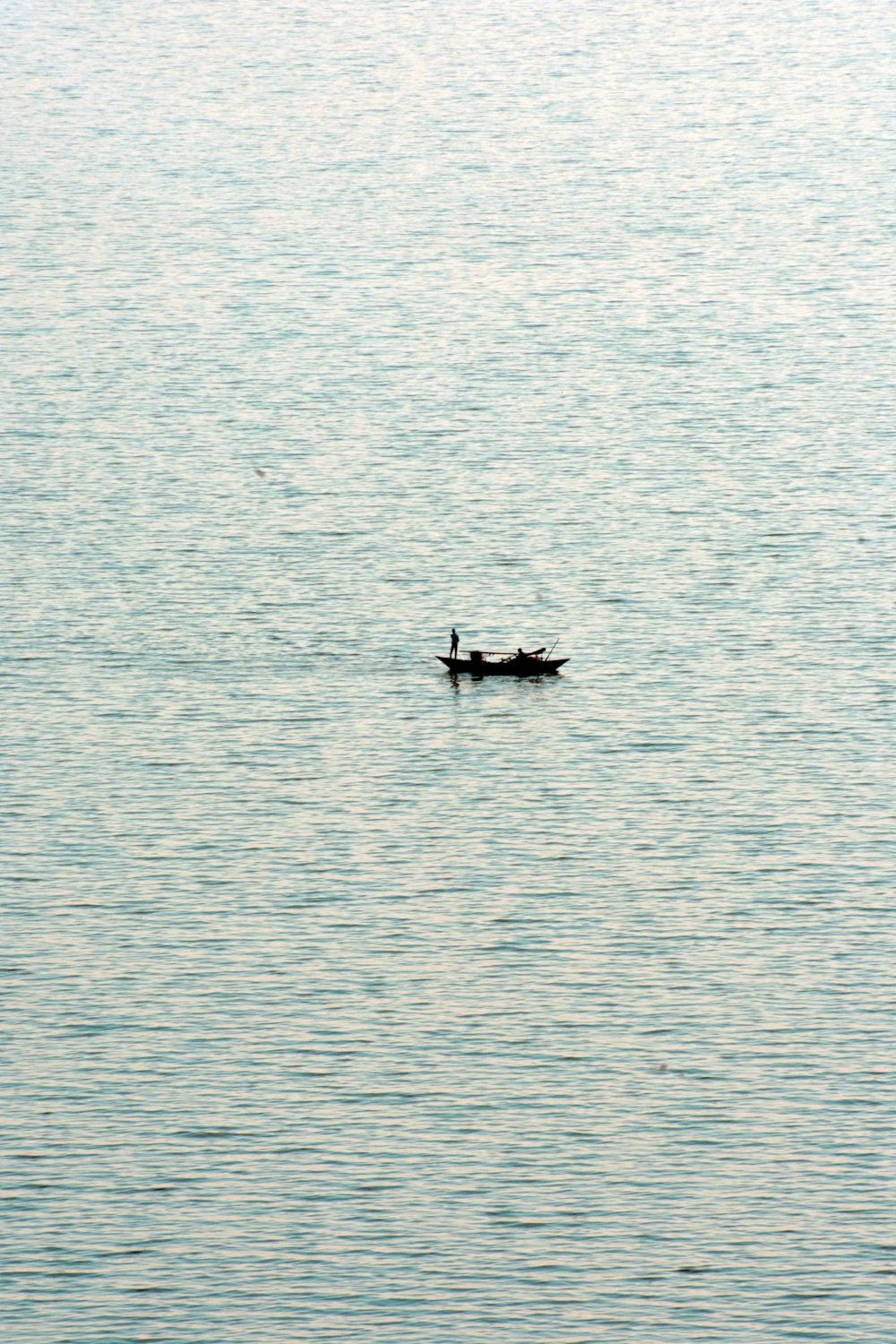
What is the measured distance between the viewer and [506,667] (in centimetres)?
8212

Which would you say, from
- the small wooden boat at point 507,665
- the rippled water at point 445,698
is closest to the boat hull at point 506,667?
the small wooden boat at point 507,665

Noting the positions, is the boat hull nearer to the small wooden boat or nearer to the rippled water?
the small wooden boat

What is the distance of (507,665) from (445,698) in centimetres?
310

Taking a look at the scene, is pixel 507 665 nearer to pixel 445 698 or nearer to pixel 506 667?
pixel 506 667

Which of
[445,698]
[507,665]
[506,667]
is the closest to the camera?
[445,698]

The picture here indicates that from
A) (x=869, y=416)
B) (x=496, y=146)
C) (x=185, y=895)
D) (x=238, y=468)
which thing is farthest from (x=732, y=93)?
(x=185, y=895)

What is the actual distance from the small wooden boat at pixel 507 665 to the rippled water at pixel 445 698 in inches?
24.2

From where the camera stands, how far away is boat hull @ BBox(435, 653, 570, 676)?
81062 millimetres

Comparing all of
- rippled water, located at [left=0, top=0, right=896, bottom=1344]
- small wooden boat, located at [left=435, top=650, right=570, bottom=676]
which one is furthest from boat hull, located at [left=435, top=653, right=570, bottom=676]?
rippled water, located at [left=0, top=0, right=896, bottom=1344]

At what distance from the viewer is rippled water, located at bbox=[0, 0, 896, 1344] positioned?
44.5 metres

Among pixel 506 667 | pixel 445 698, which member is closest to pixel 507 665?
pixel 506 667

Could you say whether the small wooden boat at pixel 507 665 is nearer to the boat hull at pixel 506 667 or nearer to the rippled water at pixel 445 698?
the boat hull at pixel 506 667

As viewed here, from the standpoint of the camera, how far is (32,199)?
14725 cm

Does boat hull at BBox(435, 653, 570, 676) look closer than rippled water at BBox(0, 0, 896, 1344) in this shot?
No
